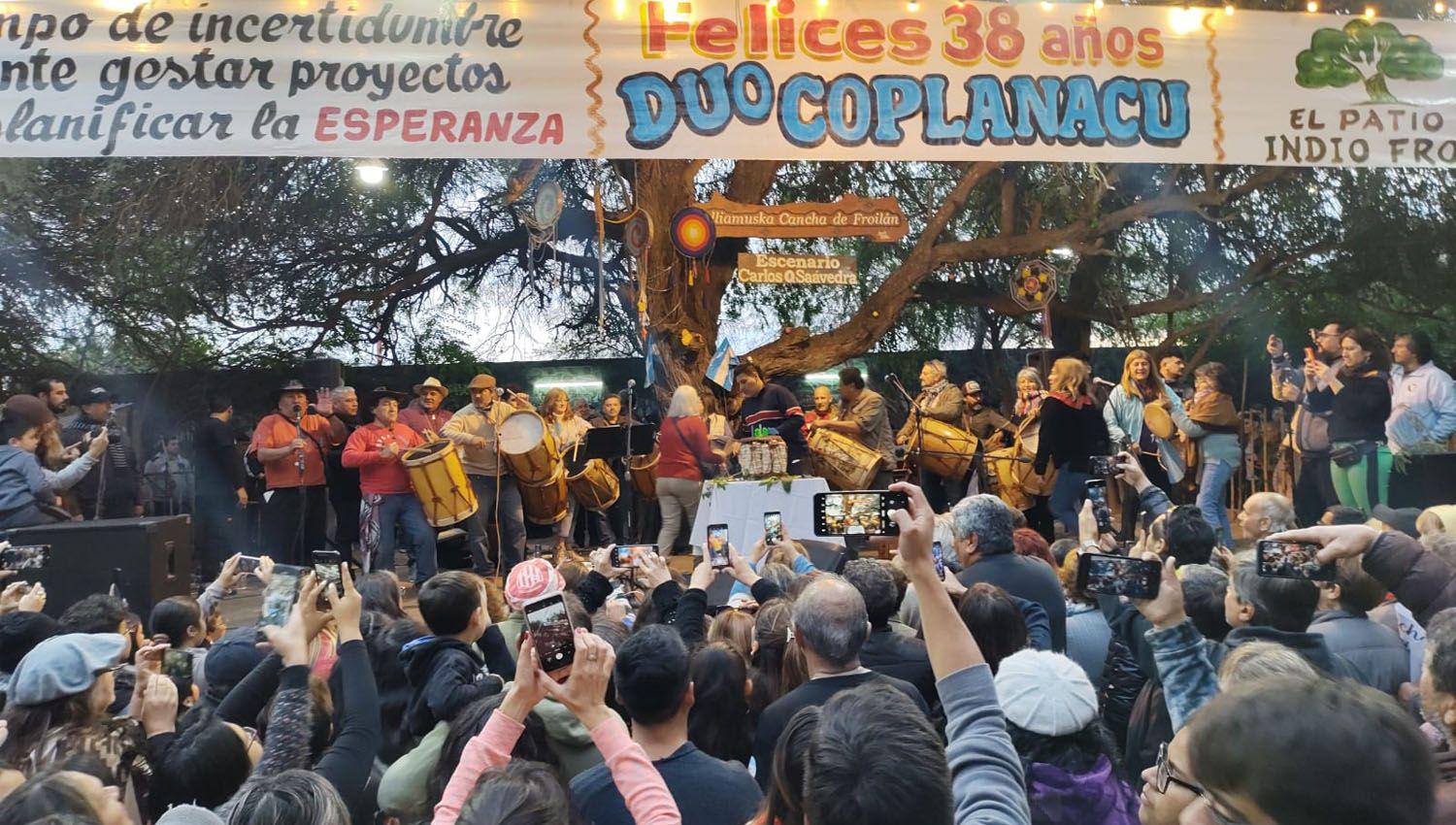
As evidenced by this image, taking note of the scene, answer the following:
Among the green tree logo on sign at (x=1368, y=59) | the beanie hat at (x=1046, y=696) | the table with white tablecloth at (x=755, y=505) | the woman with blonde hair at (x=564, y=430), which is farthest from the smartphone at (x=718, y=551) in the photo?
the woman with blonde hair at (x=564, y=430)

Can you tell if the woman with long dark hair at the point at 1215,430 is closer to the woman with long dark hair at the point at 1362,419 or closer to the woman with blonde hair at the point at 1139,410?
the woman with blonde hair at the point at 1139,410

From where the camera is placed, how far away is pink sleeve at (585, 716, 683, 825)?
1.95 m

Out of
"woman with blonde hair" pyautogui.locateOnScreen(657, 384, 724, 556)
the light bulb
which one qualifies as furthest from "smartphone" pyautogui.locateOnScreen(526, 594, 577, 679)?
the light bulb

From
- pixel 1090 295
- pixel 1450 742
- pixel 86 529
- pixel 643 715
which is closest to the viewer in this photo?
pixel 1450 742

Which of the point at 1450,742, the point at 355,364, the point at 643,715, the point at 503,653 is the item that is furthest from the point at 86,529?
the point at 355,364

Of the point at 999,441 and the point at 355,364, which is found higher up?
the point at 355,364

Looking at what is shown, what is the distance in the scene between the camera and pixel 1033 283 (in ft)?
45.2

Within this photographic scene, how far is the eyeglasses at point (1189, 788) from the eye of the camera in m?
1.30

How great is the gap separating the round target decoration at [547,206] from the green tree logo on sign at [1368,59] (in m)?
7.03

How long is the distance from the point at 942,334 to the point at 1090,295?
8.51ft

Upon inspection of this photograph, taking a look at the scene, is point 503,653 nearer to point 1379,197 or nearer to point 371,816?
point 371,816

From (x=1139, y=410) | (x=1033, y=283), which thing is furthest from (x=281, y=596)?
(x=1033, y=283)

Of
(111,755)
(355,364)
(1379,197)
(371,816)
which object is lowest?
(371,816)

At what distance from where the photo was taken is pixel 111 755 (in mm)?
2629
